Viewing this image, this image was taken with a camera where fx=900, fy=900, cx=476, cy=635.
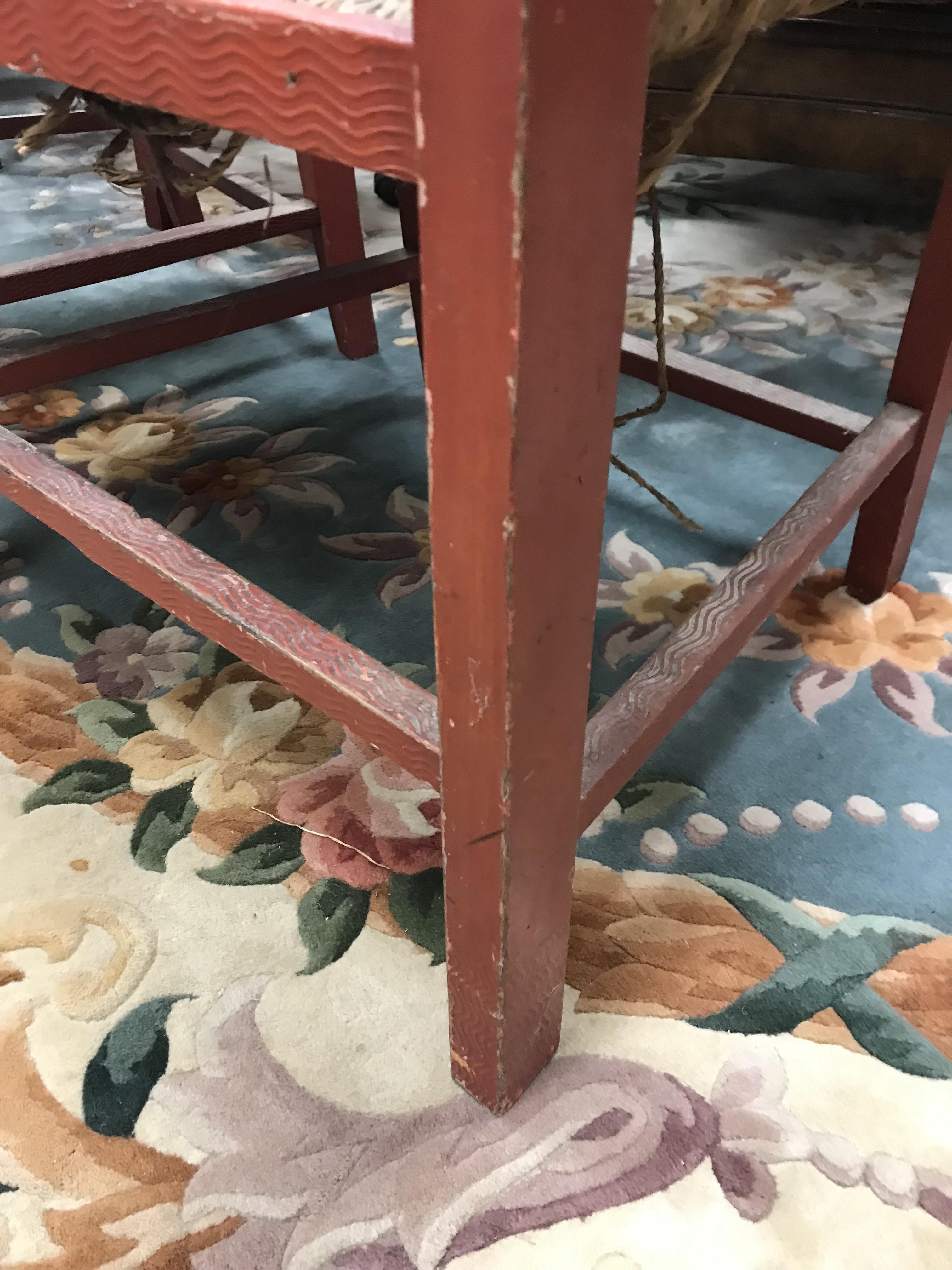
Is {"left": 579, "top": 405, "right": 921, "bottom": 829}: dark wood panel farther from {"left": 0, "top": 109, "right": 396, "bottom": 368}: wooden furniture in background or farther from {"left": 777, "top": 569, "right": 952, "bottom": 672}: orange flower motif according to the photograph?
{"left": 0, "top": 109, "right": 396, "bottom": 368}: wooden furniture in background

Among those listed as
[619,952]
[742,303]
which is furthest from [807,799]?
[742,303]

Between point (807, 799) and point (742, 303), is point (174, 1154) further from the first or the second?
point (742, 303)

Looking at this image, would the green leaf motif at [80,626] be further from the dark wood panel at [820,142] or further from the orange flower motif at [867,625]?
the dark wood panel at [820,142]

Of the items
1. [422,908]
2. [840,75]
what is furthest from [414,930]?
[840,75]

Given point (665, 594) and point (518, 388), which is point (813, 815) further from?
point (518, 388)

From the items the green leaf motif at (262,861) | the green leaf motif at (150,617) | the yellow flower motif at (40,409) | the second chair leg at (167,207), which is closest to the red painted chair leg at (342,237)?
the second chair leg at (167,207)

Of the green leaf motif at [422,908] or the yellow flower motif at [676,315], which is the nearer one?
the green leaf motif at [422,908]

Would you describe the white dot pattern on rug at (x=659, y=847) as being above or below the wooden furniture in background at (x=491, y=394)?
below

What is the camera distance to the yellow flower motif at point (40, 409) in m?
1.01

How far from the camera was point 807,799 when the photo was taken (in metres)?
0.60

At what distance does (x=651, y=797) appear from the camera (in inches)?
23.7

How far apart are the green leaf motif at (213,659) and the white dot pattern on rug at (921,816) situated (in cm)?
49

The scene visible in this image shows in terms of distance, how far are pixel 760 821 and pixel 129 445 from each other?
0.75m

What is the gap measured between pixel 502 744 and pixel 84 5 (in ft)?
0.85
